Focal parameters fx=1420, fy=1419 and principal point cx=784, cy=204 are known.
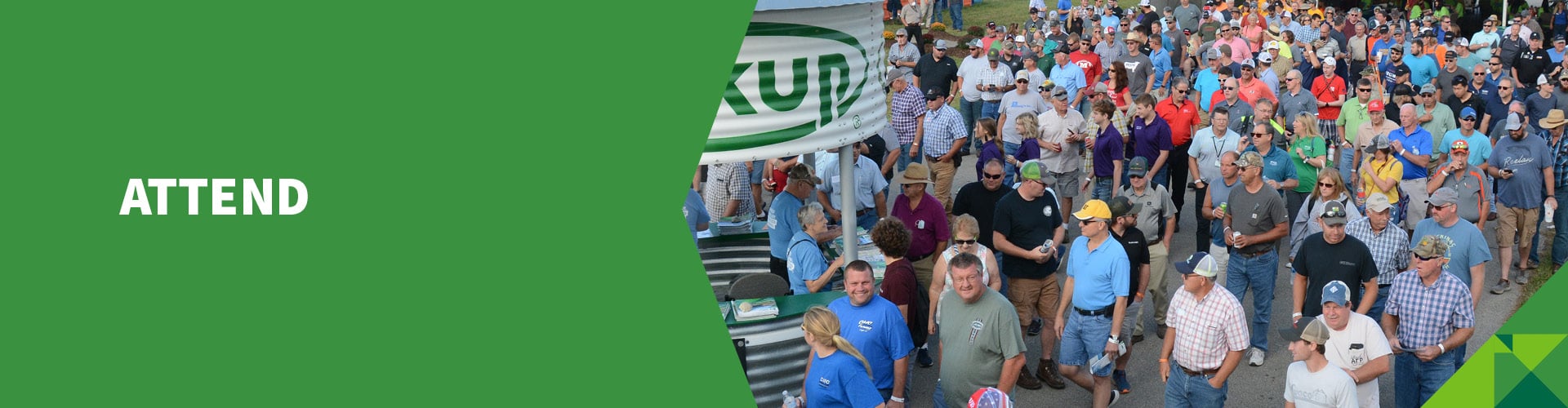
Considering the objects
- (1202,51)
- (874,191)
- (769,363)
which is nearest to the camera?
(769,363)

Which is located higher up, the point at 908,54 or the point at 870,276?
the point at 908,54

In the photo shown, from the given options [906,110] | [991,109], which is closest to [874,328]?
[906,110]

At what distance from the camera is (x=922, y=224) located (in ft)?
28.2

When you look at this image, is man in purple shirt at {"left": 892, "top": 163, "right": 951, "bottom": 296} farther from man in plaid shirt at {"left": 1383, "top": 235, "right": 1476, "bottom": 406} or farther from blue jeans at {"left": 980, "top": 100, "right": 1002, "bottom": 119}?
blue jeans at {"left": 980, "top": 100, "right": 1002, "bottom": 119}

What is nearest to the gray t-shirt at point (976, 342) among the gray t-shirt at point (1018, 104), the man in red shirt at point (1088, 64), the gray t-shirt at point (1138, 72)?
the gray t-shirt at point (1018, 104)

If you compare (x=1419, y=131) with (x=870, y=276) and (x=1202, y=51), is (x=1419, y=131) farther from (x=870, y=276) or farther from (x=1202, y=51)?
(x=1202, y=51)

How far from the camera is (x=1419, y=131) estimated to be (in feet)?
34.3

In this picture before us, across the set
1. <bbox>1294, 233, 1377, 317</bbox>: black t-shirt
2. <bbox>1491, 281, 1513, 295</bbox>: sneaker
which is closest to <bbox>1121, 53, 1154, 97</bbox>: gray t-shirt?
→ <bbox>1491, 281, 1513, 295</bbox>: sneaker

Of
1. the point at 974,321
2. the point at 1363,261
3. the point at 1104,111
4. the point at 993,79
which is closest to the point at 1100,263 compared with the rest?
the point at 974,321

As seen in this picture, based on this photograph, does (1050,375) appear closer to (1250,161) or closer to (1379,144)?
(1250,161)

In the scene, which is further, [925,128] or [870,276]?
[925,128]

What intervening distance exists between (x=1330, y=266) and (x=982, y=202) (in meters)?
2.23

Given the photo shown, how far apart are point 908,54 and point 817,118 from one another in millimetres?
13164

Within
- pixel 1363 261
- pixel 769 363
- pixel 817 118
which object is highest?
pixel 817 118
